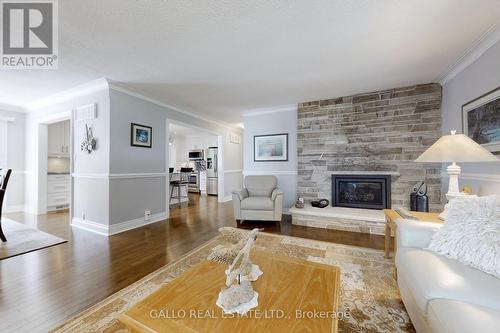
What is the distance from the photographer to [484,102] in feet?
7.09

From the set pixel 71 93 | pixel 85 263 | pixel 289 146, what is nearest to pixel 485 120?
pixel 289 146

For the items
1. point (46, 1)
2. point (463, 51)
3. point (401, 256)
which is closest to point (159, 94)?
point (46, 1)

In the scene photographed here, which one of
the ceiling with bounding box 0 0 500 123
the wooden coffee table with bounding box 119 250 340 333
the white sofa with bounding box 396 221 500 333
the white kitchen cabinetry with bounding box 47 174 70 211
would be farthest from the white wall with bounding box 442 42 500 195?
the white kitchen cabinetry with bounding box 47 174 70 211

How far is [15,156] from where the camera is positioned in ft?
15.2

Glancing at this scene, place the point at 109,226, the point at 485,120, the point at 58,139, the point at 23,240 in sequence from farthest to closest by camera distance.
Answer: the point at 58,139, the point at 109,226, the point at 23,240, the point at 485,120

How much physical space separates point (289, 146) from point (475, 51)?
2.97 m

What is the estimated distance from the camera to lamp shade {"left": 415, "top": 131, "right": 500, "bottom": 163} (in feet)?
5.45

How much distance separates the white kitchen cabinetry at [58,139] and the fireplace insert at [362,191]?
21.8 feet

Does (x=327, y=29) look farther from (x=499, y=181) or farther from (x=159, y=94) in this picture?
(x=159, y=94)

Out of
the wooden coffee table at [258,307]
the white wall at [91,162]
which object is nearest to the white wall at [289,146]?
the white wall at [91,162]

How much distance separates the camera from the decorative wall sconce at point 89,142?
3370 mm

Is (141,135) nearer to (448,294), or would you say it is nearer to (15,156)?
(15,156)

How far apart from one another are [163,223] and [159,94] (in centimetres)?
241

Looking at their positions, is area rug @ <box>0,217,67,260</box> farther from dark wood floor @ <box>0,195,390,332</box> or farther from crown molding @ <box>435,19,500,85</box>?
crown molding @ <box>435,19,500,85</box>
